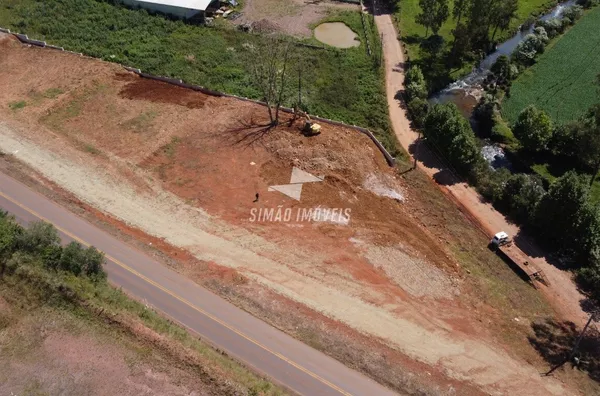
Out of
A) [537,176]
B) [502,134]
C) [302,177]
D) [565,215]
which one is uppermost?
[565,215]

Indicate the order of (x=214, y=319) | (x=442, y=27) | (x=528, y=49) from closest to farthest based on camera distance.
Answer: (x=214, y=319) → (x=528, y=49) → (x=442, y=27)

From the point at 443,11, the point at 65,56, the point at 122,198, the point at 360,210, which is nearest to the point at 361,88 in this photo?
the point at 443,11

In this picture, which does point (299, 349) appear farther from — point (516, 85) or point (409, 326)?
point (516, 85)

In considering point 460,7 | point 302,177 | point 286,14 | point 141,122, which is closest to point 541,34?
point 460,7

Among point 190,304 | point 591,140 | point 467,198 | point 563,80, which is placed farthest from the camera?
point 563,80

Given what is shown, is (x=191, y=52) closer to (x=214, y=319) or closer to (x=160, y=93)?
(x=160, y=93)

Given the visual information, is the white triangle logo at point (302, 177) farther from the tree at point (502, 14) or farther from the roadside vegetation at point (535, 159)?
the tree at point (502, 14)

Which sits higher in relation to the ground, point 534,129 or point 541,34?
point 541,34
